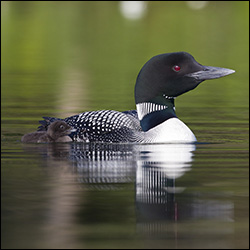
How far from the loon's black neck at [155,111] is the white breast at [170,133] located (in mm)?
63

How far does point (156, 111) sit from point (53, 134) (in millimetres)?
991

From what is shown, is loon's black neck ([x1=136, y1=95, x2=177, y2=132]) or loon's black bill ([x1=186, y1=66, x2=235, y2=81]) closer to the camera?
loon's black bill ([x1=186, y1=66, x2=235, y2=81])

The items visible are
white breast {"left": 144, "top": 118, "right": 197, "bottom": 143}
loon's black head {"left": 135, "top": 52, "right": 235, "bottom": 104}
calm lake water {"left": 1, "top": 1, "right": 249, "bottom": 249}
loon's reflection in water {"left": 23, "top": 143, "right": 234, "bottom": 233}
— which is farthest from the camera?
loon's black head {"left": 135, "top": 52, "right": 235, "bottom": 104}

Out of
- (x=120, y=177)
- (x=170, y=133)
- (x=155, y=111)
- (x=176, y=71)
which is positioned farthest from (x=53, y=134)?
(x=120, y=177)

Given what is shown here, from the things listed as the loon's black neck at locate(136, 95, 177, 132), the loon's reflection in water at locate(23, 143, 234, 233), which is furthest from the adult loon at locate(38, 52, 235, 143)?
the loon's reflection in water at locate(23, 143, 234, 233)

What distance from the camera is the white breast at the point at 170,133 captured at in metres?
8.91

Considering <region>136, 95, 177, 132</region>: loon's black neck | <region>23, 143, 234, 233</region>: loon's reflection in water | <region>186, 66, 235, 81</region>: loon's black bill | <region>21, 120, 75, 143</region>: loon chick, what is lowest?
<region>23, 143, 234, 233</region>: loon's reflection in water

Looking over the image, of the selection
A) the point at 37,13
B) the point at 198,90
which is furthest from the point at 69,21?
the point at 198,90

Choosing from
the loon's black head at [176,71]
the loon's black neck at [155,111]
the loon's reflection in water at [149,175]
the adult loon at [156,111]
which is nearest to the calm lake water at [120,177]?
the loon's reflection in water at [149,175]

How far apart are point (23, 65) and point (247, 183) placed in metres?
15.6

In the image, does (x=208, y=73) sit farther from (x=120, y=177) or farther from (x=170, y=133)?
(x=120, y=177)

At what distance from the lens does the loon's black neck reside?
913 cm

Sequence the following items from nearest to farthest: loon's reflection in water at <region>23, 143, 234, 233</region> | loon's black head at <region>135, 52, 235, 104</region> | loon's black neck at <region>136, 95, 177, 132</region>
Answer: loon's reflection in water at <region>23, 143, 234, 233</region> < loon's black head at <region>135, 52, 235, 104</region> < loon's black neck at <region>136, 95, 177, 132</region>

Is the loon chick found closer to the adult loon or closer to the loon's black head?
the adult loon
